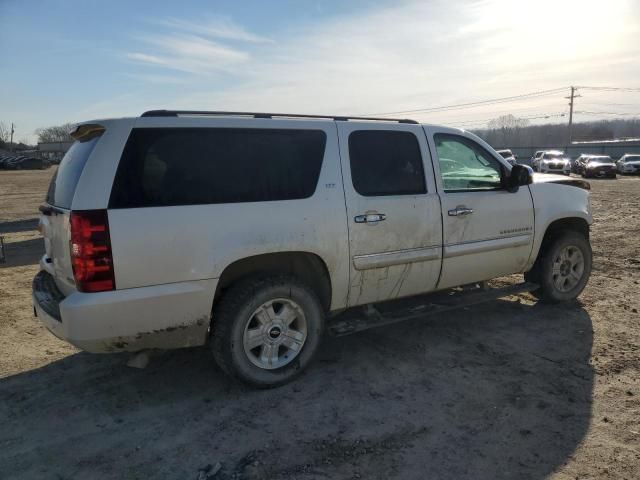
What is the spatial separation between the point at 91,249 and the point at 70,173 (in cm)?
75

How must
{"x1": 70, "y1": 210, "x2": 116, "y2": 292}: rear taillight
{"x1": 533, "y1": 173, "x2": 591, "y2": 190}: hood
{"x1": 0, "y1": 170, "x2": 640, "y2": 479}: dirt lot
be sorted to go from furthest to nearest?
{"x1": 533, "y1": 173, "x2": 591, "y2": 190}: hood, {"x1": 70, "y1": 210, "x2": 116, "y2": 292}: rear taillight, {"x1": 0, "y1": 170, "x2": 640, "y2": 479}: dirt lot

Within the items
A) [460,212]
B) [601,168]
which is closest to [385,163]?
[460,212]

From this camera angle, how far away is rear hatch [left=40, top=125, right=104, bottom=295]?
3.28 metres

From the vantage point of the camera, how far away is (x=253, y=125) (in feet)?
12.2

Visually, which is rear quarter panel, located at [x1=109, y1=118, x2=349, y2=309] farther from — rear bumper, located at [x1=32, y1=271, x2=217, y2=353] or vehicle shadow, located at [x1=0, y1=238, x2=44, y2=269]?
vehicle shadow, located at [x1=0, y1=238, x2=44, y2=269]

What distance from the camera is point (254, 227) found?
3.53 m

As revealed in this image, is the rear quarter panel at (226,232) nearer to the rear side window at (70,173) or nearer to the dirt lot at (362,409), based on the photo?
the rear side window at (70,173)

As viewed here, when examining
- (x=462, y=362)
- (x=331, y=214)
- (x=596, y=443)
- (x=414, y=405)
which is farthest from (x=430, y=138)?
(x=596, y=443)

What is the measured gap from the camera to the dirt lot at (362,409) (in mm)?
2889

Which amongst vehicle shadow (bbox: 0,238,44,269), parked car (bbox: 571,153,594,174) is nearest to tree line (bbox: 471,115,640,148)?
parked car (bbox: 571,153,594,174)

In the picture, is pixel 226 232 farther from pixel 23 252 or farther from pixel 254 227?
pixel 23 252

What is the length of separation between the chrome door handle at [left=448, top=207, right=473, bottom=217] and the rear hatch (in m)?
2.96

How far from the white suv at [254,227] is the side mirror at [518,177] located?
0.5 inches

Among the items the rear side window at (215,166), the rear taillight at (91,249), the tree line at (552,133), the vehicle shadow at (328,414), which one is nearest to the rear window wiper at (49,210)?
the rear taillight at (91,249)
